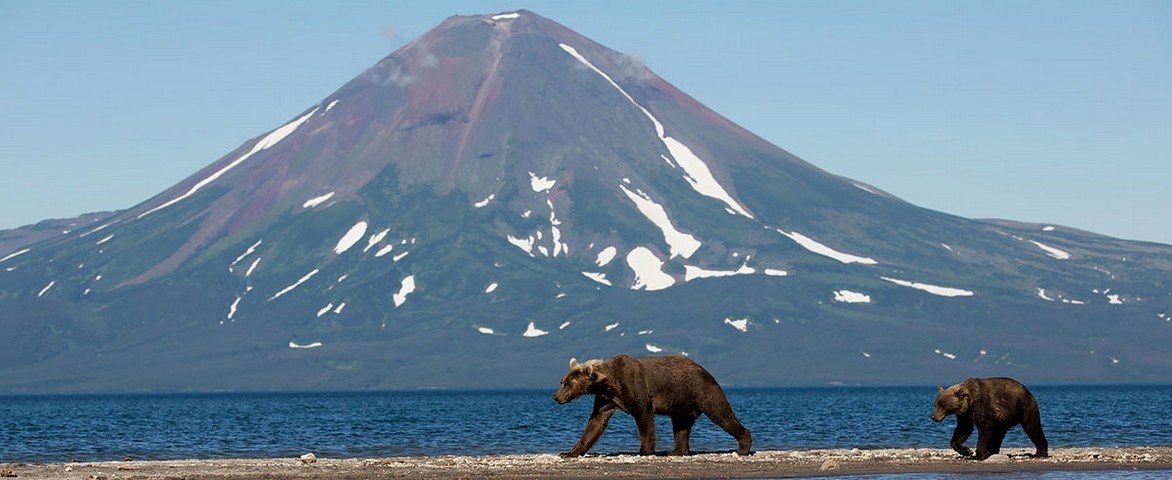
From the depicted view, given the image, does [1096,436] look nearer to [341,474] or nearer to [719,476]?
[719,476]

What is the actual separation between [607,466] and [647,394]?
92.9 inches

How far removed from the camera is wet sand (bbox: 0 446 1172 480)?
39781mm

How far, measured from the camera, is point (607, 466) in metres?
40.9

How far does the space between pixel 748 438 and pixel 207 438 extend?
33.1 m

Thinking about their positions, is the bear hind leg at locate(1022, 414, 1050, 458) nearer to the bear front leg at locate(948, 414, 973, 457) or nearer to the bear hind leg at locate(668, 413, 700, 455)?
the bear front leg at locate(948, 414, 973, 457)

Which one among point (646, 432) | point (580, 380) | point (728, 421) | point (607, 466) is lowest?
point (607, 466)

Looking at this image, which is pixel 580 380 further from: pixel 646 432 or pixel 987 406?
pixel 987 406

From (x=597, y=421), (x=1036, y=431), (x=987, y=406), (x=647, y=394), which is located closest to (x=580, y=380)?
(x=597, y=421)

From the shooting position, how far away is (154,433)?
8025 centimetres

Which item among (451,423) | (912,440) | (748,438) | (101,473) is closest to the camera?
(101,473)

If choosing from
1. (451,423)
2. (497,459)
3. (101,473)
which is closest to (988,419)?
(497,459)

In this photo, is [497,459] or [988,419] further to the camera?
[497,459]

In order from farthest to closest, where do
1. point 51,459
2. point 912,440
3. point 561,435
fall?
1. point 561,435
2. point 912,440
3. point 51,459

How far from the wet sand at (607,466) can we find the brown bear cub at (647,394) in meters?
0.67
